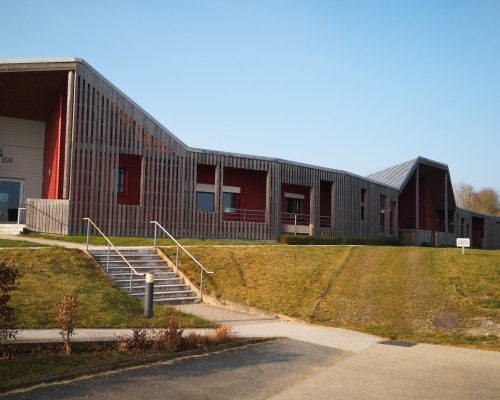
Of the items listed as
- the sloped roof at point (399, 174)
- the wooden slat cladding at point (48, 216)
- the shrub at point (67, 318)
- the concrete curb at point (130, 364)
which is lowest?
the concrete curb at point (130, 364)

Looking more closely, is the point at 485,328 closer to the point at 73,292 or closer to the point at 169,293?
the point at 169,293

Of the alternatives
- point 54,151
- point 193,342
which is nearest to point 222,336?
point 193,342

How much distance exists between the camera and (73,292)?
1124 centimetres

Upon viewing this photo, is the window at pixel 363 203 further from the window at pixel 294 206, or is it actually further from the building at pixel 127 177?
the window at pixel 294 206

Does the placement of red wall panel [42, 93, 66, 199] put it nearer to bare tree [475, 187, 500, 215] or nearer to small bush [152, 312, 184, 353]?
small bush [152, 312, 184, 353]

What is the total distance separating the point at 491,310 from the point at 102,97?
1710cm

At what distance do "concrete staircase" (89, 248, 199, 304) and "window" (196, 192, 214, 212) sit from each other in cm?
1037

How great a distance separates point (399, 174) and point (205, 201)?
16.4 metres

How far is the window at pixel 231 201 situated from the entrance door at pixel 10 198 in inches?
422

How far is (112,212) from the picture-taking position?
21281 millimetres

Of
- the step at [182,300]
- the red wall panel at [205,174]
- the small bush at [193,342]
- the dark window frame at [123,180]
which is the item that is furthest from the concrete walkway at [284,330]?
the red wall panel at [205,174]

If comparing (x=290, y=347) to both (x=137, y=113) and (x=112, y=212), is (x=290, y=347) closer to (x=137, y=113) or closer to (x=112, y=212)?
(x=112, y=212)

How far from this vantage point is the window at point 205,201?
87.1 ft

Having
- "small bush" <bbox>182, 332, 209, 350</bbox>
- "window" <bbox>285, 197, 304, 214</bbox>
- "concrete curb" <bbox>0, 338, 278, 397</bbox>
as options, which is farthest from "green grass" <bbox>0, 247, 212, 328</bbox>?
"window" <bbox>285, 197, 304, 214</bbox>
